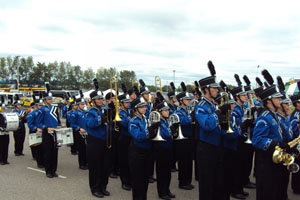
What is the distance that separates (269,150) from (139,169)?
2.26 m

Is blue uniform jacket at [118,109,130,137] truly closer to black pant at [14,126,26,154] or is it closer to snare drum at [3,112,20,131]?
snare drum at [3,112,20,131]

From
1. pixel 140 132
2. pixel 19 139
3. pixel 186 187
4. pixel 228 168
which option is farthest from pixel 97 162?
pixel 19 139

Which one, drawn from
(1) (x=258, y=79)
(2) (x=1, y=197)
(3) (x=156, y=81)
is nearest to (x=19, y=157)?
(2) (x=1, y=197)

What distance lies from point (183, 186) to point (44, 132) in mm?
4036

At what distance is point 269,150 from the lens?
13.1 ft

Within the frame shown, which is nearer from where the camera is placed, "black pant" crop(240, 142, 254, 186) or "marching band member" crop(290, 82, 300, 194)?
"marching band member" crop(290, 82, 300, 194)

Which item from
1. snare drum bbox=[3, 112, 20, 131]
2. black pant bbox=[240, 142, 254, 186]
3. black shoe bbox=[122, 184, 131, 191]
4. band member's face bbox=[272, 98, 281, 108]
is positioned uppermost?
band member's face bbox=[272, 98, 281, 108]

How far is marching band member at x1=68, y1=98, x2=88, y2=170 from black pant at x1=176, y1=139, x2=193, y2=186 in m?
3.21

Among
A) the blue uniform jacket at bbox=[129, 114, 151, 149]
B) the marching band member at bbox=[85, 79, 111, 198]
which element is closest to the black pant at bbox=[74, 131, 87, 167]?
the marching band member at bbox=[85, 79, 111, 198]

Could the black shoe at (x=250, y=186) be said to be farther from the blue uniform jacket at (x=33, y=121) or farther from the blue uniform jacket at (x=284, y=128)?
the blue uniform jacket at (x=33, y=121)

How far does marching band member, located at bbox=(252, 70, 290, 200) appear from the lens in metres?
4.02

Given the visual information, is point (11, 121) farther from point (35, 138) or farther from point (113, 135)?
point (113, 135)

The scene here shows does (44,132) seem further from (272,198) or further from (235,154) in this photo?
(272,198)

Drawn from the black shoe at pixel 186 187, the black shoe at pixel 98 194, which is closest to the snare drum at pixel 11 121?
the black shoe at pixel 98 194
